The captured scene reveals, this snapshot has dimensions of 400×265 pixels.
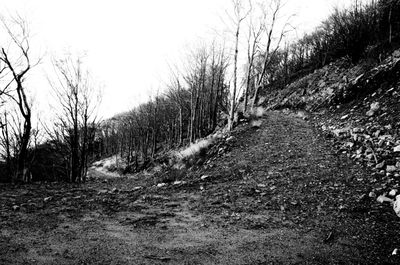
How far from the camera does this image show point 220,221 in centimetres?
418

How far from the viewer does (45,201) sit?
5.25 m

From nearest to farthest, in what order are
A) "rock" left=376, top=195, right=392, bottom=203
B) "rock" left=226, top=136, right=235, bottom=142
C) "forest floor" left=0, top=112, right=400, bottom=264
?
"forest floor" left=0, top=112, right=400, bottom=264 → "rock" left=376, top=195, right=392, bottom=203 → "rock" left=226, top=136, right=235, bottom=142

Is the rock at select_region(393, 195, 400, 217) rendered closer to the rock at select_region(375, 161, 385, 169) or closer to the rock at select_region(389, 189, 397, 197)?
the rock at select_region(389, 189, 397, 197)

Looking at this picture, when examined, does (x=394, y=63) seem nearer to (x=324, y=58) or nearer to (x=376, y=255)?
(x=376, y=255)

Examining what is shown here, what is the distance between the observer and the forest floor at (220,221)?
120 inches

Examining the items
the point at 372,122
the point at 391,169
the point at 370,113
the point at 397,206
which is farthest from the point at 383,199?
the point at 370,113

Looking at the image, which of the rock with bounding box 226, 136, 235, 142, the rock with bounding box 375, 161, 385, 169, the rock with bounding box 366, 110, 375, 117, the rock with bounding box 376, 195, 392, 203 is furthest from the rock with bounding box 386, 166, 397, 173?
the rock with bounding box 226, 136, 235, 142

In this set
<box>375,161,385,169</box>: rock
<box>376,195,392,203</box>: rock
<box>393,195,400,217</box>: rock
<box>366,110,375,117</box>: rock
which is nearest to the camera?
<box>393,195,400,217</box>: rock

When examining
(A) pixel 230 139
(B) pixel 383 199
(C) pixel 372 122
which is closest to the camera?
(B) pixel 383 199

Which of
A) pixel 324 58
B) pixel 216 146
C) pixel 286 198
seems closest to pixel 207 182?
pixel 286 198

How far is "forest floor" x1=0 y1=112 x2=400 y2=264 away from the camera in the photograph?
3.06 m

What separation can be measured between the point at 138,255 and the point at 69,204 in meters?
2.80

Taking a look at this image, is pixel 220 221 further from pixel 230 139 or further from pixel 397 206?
pixel 230 139

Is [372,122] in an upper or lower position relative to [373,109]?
lower
